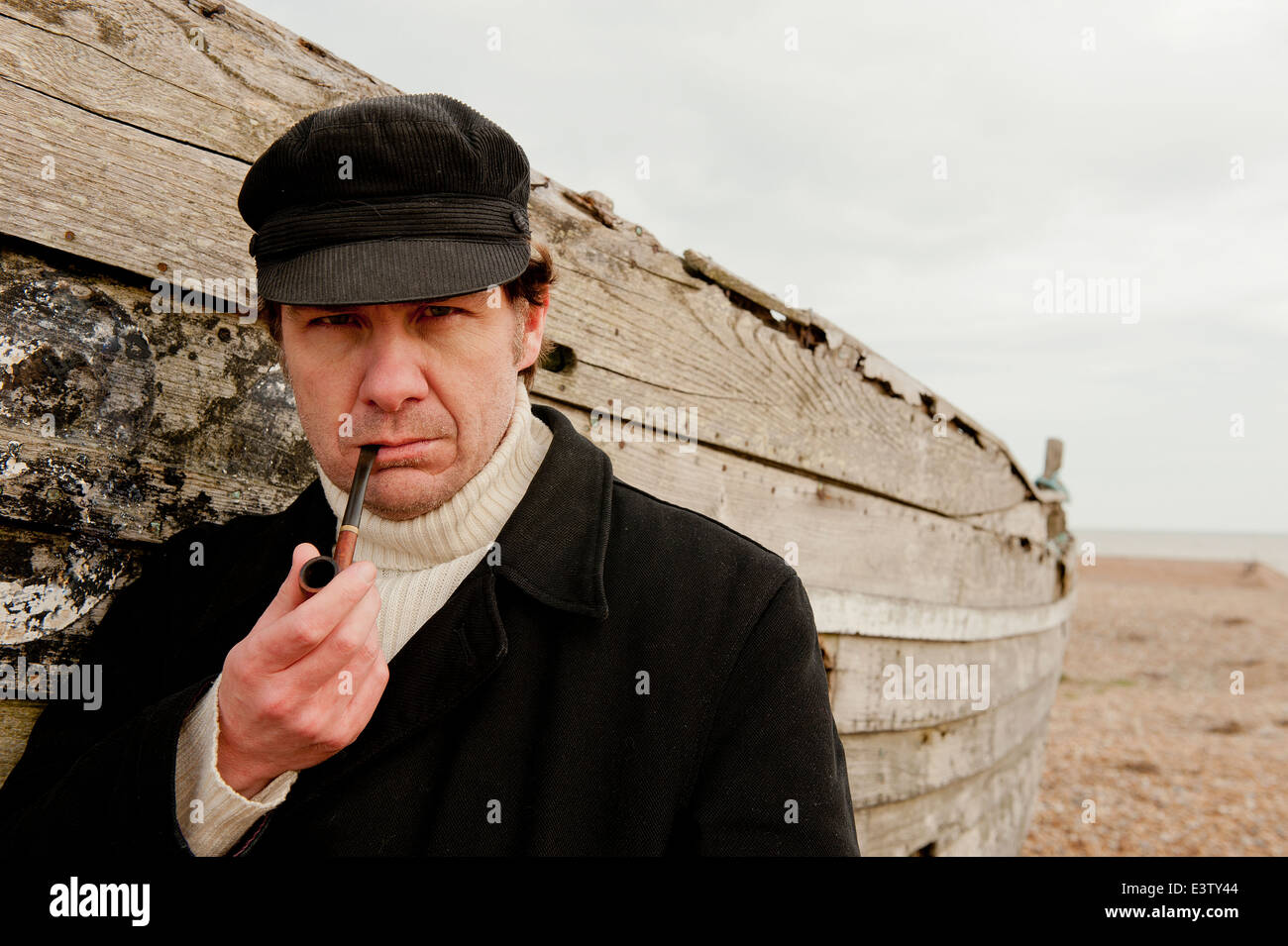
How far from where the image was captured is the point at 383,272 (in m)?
1.43

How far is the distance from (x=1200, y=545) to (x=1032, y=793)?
10296 cm

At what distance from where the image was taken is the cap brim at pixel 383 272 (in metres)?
1.42

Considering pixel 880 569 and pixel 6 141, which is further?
pixel 880 569

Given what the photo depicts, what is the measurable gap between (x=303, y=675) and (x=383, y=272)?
2.17 feet

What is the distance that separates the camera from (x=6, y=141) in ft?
5.22

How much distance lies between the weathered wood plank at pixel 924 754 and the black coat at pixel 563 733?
1.55 metres

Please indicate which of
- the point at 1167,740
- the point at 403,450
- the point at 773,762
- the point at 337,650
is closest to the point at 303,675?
the point at 337,650

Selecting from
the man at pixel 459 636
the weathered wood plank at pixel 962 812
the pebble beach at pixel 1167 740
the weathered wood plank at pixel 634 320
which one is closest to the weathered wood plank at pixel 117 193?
the weathered wood plank at pixel 634 320

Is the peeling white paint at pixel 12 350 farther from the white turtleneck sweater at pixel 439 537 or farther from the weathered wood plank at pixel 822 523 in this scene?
the weathered wood plank at pixel 822 523

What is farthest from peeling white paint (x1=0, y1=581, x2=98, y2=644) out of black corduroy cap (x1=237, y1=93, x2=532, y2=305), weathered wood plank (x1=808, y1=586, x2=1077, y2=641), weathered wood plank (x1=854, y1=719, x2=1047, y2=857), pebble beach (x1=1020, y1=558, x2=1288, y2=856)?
pebble beach (x1=1020, y1=558, x2=1288, y2=856)

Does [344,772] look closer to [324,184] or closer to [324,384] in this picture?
[324,384]
